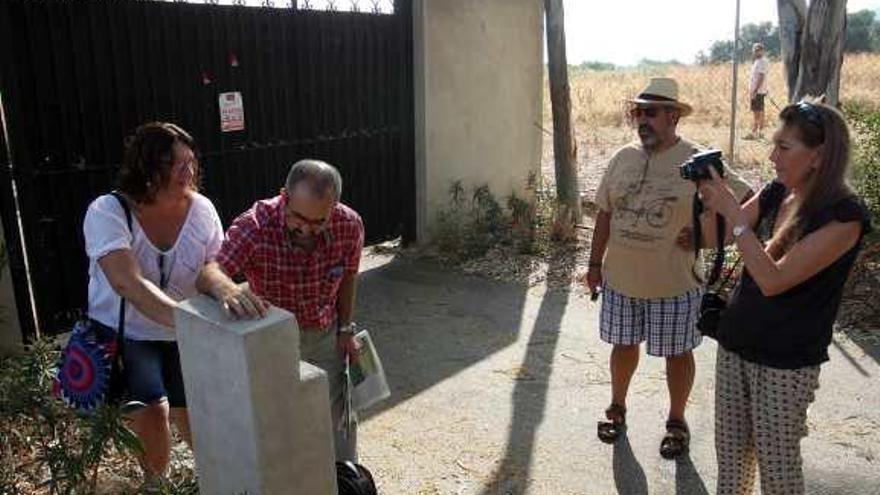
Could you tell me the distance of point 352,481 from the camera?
9.02ft

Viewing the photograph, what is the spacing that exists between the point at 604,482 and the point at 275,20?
13.7 ft

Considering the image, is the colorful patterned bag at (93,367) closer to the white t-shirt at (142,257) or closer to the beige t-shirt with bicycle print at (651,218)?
the white t-shirt at (142,257)

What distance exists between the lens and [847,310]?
18.1 feet

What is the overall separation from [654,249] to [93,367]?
234cm

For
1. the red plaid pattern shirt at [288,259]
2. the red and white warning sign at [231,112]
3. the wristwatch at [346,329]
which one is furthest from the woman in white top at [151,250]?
the red and white warning sign at [231,112]

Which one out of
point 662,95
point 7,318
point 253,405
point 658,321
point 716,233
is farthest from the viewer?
point 7,318

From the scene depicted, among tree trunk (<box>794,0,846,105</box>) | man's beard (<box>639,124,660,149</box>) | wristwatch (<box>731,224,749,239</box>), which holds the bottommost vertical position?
wristwatch (<box>731,224,749,239</box>)

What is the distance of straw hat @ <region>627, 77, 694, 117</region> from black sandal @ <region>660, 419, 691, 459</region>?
1489 millimetres

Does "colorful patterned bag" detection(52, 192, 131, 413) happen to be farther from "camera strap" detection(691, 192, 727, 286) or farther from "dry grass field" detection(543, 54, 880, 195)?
"dry grass field" detection(543, 54, 880, 195)

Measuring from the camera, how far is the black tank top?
2.48 metres

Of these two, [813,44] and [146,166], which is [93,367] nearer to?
[146,166]

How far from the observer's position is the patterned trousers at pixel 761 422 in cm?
264

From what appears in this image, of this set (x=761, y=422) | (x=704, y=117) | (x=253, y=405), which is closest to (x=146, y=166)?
(x=253, y=405)

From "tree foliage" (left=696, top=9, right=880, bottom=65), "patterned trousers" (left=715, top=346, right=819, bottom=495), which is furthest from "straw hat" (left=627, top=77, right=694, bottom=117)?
"tree foliage" (left=696, top=9, right=880, bottom=65)
